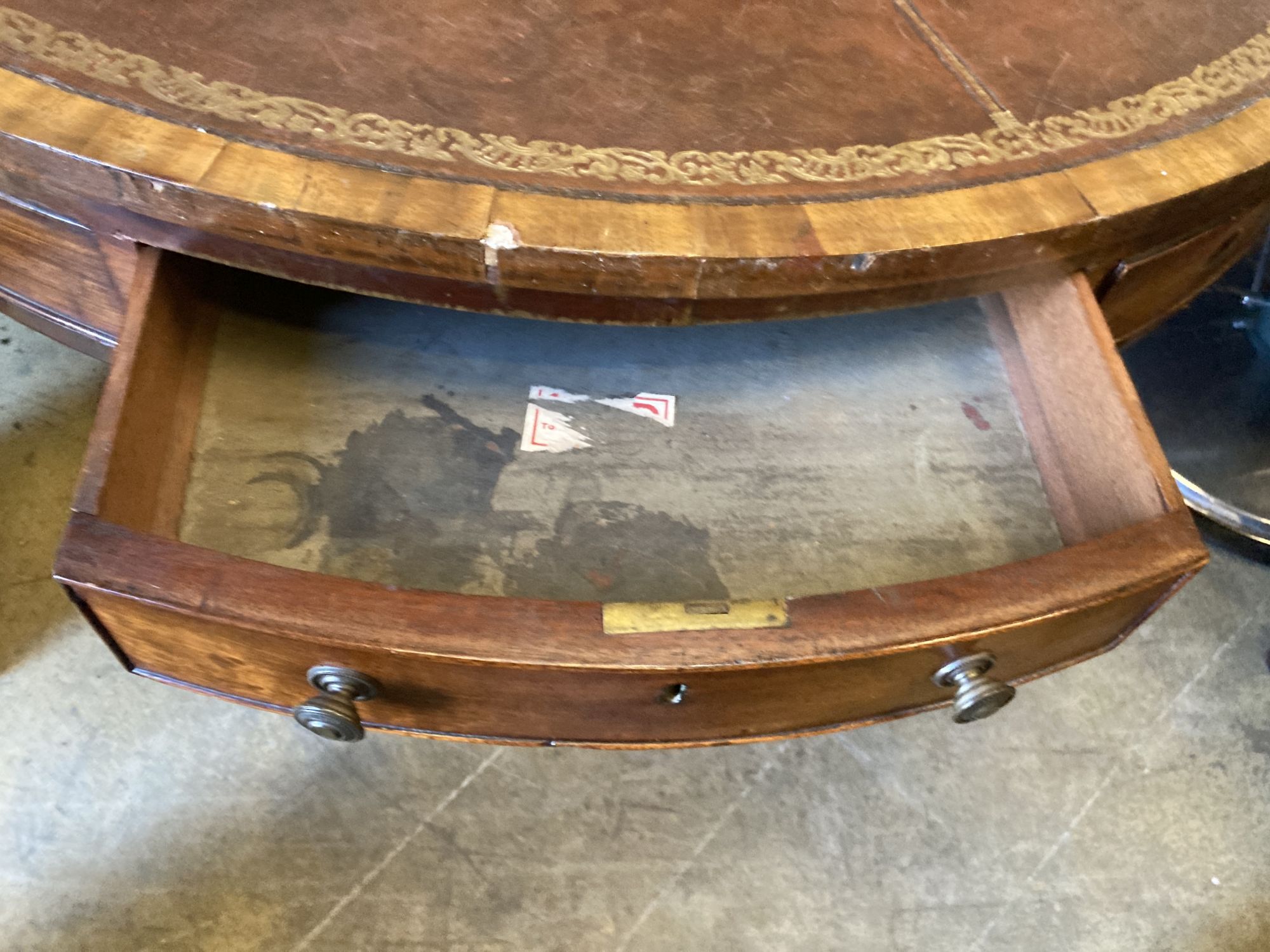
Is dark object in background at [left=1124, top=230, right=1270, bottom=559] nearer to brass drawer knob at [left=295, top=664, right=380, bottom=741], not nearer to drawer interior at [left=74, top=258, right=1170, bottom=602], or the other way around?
drawer interior at [left=74, top=258, right=1170, bottom=602]

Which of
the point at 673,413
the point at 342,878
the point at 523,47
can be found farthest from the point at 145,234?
the point at 342,878

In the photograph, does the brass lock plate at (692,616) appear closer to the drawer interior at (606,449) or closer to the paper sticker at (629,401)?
the drawer interior at (606,449)

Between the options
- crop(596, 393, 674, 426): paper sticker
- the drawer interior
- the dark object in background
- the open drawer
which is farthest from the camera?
the dark object in background

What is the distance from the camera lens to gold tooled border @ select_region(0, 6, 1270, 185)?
564 mm

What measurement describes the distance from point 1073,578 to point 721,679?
196 millimetres

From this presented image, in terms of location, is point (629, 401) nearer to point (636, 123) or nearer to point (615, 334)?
point (615, 334)

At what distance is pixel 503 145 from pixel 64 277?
333mm

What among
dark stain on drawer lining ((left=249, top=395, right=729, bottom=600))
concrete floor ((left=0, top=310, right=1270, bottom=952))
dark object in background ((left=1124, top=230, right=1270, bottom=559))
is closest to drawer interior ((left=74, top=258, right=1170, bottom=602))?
dark stain on drawer lining ((left=249, top=395, right=729, bottom=600))

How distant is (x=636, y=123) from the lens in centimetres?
60

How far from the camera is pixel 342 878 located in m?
0.81

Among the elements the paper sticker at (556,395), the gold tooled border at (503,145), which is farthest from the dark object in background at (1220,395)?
the paper sticker at (556,395)

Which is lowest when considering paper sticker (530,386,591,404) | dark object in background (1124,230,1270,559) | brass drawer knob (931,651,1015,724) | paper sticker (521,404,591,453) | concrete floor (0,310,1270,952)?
concrete floor (0,310,1270,952)

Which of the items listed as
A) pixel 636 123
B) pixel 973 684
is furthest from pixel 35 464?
pixel 973 684

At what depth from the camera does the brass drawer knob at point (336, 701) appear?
1.69ft
